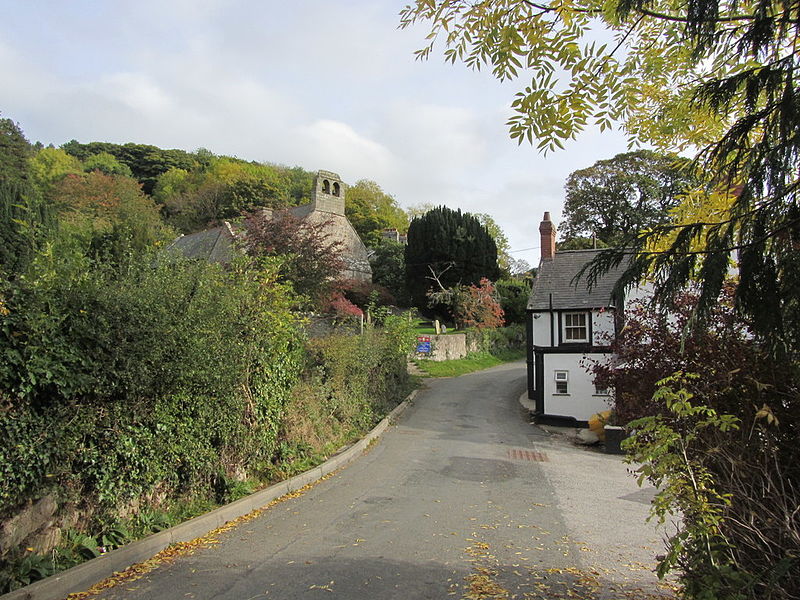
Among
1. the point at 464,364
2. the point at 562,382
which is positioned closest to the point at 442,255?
the point at 464,364

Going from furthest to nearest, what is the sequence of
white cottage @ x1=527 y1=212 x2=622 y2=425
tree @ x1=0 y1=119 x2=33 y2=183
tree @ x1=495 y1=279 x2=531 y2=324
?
tree @ x1=495 y1=279 x2=531 y2=324, tree @ x1=0 y1=119 x2=33 y2=183, white cottage @ x1=527 y1=212 x2=622 y2=425

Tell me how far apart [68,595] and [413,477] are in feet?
22.4

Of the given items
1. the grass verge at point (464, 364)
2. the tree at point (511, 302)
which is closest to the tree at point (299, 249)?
the grass verge at point (464, 364)

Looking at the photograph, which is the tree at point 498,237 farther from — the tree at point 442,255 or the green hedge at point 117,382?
the green hedge at point 117,382

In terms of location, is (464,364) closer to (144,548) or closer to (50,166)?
(144,548)

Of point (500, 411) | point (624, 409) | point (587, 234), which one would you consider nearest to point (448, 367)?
Answer: point (500, 411)

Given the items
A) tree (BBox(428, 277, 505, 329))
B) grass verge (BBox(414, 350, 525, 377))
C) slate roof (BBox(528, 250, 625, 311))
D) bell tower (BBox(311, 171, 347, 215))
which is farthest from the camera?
bell tower (BBox(311, 171, 347, 215))

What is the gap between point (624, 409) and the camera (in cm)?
468

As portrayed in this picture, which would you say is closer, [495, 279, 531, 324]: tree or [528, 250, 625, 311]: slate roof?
[528, 250, 625, 311]: slate roof

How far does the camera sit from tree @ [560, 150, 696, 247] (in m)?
43.4

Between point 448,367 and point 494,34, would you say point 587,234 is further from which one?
point 494,34

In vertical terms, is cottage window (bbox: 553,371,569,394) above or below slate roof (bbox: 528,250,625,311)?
below

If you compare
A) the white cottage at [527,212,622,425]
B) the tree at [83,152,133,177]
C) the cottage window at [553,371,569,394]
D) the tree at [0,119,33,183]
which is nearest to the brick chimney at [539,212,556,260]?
the white cottage at [527,212,622,425]

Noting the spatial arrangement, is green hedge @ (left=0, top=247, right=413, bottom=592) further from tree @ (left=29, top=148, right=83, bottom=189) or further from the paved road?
tree @ (left=29, top=148, right=83, bottom=189)
